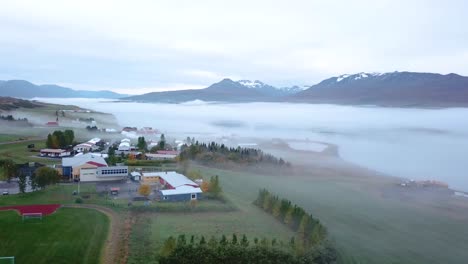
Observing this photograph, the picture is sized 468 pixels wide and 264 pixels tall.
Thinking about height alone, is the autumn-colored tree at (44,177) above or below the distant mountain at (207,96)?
below

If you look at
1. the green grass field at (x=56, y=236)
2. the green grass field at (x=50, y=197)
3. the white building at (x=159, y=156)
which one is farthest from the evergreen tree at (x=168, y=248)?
the white building at (x=159, y=156)

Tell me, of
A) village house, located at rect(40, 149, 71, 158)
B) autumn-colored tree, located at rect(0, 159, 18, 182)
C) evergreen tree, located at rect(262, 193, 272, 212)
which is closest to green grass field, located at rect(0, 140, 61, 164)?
village house, located at rect(40, 149, 71, 158)

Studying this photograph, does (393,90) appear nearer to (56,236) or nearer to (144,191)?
(144,191)

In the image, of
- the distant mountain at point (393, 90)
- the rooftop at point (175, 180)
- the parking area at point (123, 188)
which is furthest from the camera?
the distant mountain at point (393, 90)

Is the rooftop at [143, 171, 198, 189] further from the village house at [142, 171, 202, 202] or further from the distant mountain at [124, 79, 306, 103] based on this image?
the distant mountain at [124, 79, 306, 103]

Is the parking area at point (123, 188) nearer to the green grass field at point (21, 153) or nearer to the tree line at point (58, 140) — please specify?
the green grass field at point (21, 153)

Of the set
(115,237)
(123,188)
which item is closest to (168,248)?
(115,237)

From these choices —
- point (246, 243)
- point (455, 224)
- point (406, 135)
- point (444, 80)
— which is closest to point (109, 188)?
point (246, 243)
